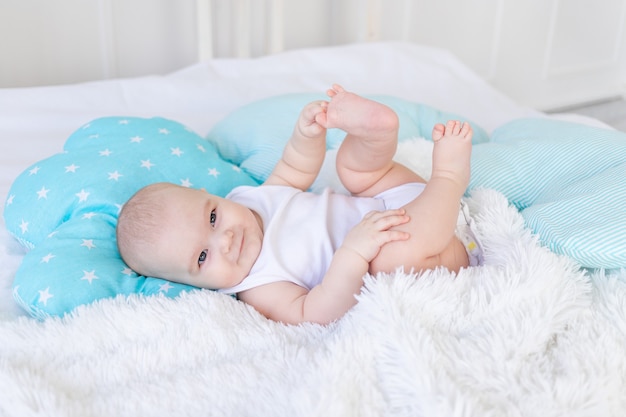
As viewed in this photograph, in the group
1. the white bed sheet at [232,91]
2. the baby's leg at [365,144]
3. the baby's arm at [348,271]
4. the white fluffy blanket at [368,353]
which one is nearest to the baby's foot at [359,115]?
the baby's leg at [365,144]

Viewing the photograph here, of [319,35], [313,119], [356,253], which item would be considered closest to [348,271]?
[356,253]

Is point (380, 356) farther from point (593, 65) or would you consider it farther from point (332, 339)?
point (593, 65)

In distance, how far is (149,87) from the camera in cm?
161

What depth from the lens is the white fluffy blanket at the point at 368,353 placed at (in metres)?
0.64

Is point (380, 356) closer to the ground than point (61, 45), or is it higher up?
closer to the ground

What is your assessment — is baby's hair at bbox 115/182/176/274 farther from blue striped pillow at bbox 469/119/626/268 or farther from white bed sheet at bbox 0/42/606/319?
blue striped pillow at bbox 469/119/626/268

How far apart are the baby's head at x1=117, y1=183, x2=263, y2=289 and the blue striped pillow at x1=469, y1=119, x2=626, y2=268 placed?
1.35 feet

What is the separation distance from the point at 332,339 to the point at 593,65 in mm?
3037

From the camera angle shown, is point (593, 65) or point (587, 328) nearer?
point (587, 328)

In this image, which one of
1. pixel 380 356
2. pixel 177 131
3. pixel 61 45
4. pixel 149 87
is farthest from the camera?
pixel 61 45

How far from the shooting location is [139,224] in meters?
0.90

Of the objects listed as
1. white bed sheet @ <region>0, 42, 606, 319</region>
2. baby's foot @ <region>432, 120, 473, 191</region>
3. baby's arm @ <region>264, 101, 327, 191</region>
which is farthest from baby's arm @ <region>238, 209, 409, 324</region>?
white bed sheet @ <region>0, 42, 606, 319</region>

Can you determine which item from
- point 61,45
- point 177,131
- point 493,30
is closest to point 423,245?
point 177,131

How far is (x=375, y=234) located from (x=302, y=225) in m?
0.18
